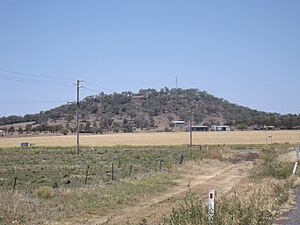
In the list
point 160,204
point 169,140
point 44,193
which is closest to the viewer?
point 160,204

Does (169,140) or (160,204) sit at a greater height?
(169,140)

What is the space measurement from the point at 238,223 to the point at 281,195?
936 cm

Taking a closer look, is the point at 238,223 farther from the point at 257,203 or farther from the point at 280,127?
the point at 280,127

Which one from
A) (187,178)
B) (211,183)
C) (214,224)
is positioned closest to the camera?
(214,224)

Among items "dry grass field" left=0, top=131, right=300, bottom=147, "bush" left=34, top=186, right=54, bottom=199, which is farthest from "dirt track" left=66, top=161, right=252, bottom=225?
"dry grass field" left=0, top=131, right=300, bottom=147

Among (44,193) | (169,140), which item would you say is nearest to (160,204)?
(44,193)

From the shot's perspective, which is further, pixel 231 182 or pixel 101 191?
pixel 231 182

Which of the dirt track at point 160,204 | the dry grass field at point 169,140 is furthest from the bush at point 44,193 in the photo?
the dry grass field at point 169,140

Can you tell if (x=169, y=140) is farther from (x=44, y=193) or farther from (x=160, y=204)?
(x=160, y=204)

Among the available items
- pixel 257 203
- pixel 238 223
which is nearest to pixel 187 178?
pixel 257 203

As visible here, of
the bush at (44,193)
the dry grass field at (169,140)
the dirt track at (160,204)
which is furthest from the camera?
the dry grass field at (169,140)

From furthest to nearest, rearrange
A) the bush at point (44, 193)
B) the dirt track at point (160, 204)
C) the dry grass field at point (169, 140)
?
the dry grass field at point (169, 140) → the bush at point (44, 193) → the dirt track at point (160, 204)

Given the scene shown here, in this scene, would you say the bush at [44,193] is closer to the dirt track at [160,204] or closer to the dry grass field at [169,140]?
the dirt track at [160,204]

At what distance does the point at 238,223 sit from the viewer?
13.2m
